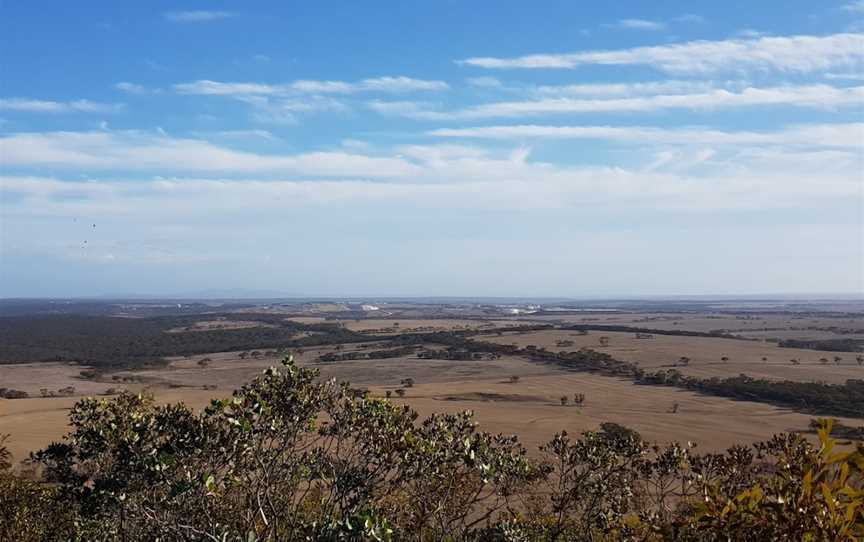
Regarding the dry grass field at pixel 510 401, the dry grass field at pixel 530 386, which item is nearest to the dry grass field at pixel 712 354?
the dry grass field at pixel 530 386

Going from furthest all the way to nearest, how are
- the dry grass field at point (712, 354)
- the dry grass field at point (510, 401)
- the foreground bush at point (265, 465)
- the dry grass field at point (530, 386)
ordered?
the dry grass field at point (712, 354), the dry grass field at point (530, 386), the dry grass field at point (510, 401), the foreground bush at point (265, 465)

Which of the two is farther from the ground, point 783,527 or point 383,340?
point 783,527

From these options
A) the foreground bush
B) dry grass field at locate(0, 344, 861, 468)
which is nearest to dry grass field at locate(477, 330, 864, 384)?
dry grass field at locate(0, 344, 861, 468)

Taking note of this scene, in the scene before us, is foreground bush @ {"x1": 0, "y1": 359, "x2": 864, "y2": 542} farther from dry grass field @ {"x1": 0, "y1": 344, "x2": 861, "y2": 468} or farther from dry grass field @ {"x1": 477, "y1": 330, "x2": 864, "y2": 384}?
dry grass field @ {"x1": 477, "y1": 330, "x2": 864, "y2": 384}

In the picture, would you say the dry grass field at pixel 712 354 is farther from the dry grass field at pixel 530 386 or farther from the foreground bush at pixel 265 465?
the foreground bush at pixel 265 465

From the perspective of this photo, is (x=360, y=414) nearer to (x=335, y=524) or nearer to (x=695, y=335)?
(x=335, y=524)

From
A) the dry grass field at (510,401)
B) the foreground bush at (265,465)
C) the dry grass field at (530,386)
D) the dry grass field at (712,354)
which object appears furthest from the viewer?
the dry grass field at (712,354)

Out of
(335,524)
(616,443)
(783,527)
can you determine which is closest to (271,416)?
(335,524)

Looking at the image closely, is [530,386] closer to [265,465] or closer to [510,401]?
[510,401]

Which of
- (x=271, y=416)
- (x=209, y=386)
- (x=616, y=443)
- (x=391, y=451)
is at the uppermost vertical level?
(x=271, y=416)

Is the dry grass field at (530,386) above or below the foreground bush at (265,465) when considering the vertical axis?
below

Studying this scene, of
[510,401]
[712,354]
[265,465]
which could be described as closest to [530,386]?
[510,401]
